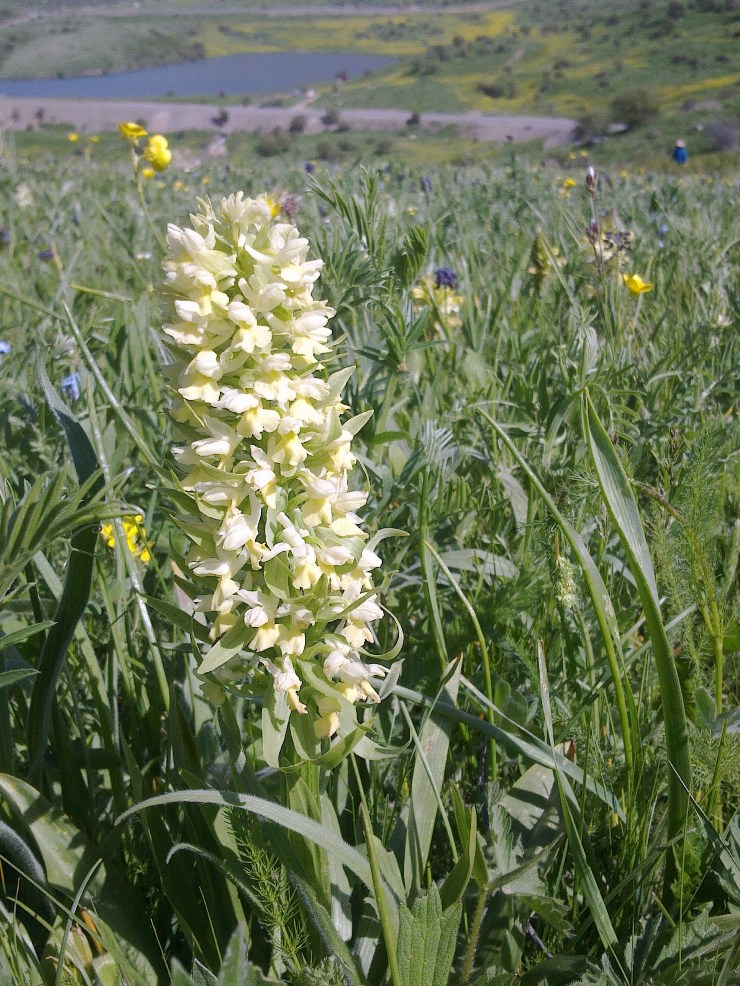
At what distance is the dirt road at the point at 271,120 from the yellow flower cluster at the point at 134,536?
147 ft

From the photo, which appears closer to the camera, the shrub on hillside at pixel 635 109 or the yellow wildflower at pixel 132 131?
the yellow wildflower at pixel 132 131

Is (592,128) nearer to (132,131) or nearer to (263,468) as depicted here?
(132,131)

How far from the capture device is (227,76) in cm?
10869

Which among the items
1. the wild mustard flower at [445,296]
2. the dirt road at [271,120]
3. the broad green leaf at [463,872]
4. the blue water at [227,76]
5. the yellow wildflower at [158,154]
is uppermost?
the blue water at [227,76]

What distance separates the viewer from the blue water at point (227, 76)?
327ft

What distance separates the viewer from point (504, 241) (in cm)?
463

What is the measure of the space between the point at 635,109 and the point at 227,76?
273 ft

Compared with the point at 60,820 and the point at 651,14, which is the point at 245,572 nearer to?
the point at 60,820

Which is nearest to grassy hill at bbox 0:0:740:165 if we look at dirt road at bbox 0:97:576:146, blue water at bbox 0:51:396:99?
blue water at bbox 0:51:396:99

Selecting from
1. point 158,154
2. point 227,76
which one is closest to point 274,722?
point 158,154

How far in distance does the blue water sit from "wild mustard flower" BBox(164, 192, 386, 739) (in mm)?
106454

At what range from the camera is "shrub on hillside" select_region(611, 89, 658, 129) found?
40.8m

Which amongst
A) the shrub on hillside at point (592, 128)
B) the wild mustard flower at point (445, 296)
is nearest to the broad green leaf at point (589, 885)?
the wild mustard flower at point (445, 296)

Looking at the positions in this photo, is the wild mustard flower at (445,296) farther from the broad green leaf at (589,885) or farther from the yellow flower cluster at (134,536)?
the broad green leaf at (589,885)
